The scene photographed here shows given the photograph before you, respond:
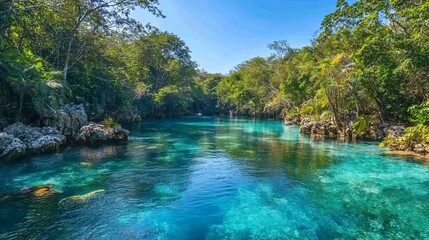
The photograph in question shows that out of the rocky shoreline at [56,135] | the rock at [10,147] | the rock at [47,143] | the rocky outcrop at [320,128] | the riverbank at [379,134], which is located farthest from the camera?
the rocky outcrop at [320,128]

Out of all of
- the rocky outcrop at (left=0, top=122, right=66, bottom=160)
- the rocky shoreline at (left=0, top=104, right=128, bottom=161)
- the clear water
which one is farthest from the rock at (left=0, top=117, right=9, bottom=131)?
the clear water

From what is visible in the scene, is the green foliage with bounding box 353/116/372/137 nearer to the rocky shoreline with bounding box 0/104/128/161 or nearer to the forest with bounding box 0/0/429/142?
the forest with bounding box 0/0/429/142

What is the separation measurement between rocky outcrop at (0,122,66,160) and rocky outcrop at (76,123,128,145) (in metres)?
1.54

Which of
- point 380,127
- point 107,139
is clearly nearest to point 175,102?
point 107,139

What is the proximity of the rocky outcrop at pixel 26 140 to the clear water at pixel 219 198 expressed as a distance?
92cm

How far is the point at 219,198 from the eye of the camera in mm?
10406

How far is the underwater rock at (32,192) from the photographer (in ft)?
31.5

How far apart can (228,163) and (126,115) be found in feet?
94.4

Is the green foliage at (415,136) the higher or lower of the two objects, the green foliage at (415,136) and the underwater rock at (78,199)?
the higher

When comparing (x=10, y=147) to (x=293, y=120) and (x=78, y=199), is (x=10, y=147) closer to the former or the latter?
(x=78, y=199)

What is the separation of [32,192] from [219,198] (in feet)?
21.6

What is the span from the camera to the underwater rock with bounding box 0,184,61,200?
31.5 feet

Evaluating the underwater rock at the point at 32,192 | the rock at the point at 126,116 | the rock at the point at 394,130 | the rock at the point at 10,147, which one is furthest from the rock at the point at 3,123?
the rock at the point at 394,130

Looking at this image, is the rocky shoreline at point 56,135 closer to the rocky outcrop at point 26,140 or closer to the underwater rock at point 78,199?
the rocky outcrop at point 26,140
